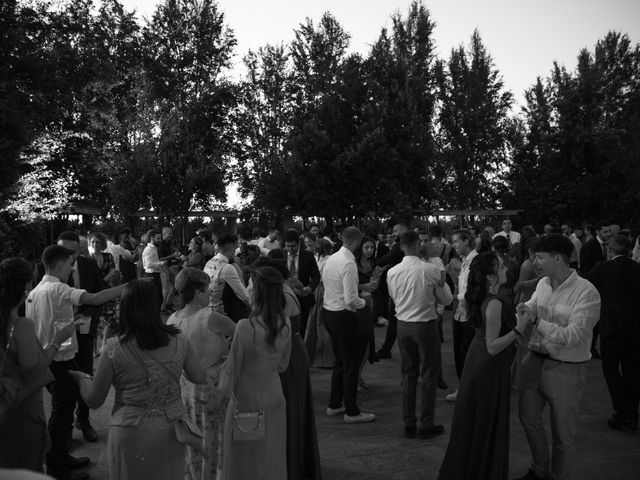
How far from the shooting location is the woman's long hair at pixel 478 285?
4.06 metres

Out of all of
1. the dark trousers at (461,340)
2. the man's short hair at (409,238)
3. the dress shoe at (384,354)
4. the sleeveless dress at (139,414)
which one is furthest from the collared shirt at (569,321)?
the dress shoe at (384,354)

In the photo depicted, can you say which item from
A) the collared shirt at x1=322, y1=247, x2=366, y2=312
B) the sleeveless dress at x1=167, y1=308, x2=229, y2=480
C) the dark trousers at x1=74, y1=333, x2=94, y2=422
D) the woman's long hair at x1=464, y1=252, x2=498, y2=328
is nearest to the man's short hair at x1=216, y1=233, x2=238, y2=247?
the collared shirt at x1=322, y1=247, x2=366, y2=312

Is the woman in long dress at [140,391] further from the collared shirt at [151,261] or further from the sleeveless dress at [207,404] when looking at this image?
the collared shirt at [151,261]


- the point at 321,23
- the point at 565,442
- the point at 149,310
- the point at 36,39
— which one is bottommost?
the point at 565,442

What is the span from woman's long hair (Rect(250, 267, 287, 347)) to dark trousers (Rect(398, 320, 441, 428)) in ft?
7.02

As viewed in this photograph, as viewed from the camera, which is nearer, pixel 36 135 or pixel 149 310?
pixel 149 310

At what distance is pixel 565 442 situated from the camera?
4207 mm

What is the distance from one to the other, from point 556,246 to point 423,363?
1815 millimetres

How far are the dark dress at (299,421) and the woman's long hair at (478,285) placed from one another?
1322 mm

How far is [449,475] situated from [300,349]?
143cm

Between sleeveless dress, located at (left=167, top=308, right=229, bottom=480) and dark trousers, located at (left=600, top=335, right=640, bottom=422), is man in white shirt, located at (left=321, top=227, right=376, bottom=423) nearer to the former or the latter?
sleeveless dress, located at (left=167, top=308, right=229, bottom=480)

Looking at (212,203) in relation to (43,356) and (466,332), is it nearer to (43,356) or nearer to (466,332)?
(466,332)

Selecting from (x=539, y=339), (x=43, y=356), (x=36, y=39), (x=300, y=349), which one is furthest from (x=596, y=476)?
(x=36, y=39)

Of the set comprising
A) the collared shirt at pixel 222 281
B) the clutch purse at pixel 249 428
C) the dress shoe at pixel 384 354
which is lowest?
the dress shoe at pixel 384 354
